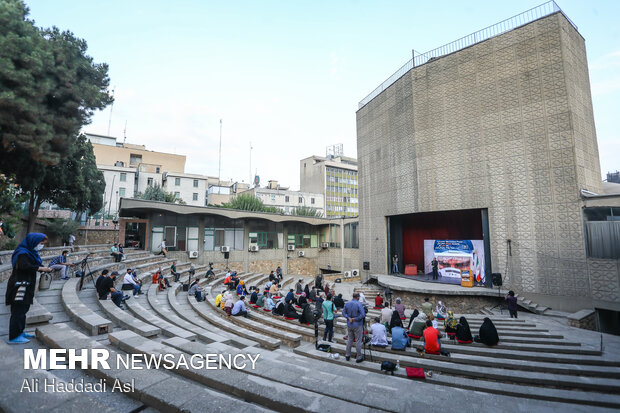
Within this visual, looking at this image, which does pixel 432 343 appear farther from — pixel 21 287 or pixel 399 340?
A: pixel 21 287

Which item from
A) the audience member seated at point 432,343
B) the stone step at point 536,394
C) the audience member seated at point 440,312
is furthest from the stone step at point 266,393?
the audience member seated at point 440,312

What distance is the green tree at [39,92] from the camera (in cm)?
1043

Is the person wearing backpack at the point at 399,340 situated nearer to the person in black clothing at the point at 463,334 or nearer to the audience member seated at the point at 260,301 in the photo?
the person in black clothing at the point at 463,334

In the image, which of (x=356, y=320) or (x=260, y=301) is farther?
(x=260, y=301)

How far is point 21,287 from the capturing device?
4629 millimetres

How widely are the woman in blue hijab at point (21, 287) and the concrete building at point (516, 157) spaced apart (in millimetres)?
20378

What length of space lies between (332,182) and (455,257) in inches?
1784

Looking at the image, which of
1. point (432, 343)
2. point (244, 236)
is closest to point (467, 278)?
point (432, 343)

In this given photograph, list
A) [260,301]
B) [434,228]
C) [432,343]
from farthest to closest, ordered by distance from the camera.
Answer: [434,228] < [260,301] < [432,343]

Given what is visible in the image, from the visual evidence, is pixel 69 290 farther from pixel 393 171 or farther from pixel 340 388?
pixel 393 171

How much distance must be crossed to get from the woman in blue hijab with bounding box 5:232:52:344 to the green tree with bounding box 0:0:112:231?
9.14 m

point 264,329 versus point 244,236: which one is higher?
point 244,236

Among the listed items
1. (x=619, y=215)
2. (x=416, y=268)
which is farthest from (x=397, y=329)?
(x=416, y=268)

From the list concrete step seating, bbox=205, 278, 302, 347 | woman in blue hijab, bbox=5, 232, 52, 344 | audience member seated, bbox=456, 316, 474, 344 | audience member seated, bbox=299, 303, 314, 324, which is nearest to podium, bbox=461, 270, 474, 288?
audience member seated, bbox=456, 316, 474, 344
